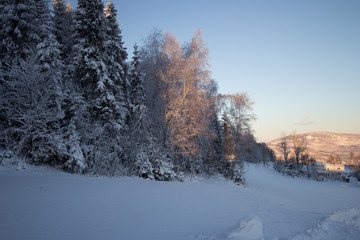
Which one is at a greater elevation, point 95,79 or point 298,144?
point 95,79

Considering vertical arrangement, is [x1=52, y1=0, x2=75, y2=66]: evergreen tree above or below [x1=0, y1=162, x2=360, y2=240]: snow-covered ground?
above

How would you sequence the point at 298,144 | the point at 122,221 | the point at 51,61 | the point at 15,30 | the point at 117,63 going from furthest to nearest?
1. the point at 298,144
2. the point at 117,63
3. the point at 15,30
4. the point at 51,61
5. the point at 122,221

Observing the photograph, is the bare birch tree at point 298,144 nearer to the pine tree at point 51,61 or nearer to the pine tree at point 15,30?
the pine tree at point 51,61

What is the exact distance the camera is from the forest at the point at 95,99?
9883 mm

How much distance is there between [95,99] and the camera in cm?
1180

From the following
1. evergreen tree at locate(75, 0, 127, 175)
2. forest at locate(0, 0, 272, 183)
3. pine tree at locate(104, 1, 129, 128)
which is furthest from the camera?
pine tree at locate(104, 1, 129, 128)

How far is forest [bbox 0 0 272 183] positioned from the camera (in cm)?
988

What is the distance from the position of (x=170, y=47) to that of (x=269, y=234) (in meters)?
11.2

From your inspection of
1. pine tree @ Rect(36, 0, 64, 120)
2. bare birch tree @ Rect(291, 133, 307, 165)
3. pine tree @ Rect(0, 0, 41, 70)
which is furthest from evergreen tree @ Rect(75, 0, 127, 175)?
bare birch tree @ Rect(291, 133, 307, 165)

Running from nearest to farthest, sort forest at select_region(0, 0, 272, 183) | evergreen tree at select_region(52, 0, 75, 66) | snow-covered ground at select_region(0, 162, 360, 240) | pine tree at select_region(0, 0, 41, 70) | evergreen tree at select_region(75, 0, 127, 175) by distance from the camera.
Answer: snow-covered ground at select_region(0, 162, 360, 240)
forest at select_region(0, 0, 272, 183)
evergreen tree at select_region(75, 0, 127, 175)
pine tree at select_region(0, 0, 41, 70)
evergreen tree at select_region(52, 0, 75, 66)

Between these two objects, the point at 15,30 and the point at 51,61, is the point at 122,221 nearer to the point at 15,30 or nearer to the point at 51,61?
the point at 51,61

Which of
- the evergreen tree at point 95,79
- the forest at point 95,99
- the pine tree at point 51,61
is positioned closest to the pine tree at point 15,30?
the forest at point 95,99

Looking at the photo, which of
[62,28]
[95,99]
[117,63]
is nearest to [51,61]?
[95,99]

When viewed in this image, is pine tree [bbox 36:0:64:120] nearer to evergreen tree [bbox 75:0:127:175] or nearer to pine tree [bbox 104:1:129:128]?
evergreen tree [bbox 75:0:127:175]
